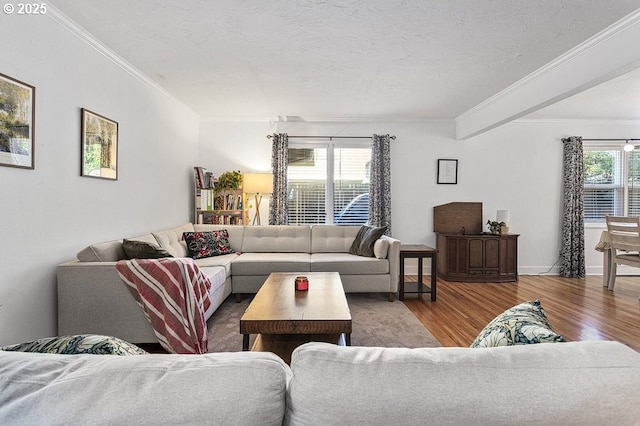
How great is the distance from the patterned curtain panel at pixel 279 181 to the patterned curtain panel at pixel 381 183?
1390mm

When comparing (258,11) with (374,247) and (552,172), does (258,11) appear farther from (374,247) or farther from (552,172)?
(552,172)

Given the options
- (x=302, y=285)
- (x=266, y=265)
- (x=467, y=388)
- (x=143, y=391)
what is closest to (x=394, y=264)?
(x=266, y=265)

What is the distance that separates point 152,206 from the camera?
411cm

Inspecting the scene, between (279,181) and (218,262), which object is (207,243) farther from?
(279,181)

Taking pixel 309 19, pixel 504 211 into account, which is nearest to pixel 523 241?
pixel 504 211

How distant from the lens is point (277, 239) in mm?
4898

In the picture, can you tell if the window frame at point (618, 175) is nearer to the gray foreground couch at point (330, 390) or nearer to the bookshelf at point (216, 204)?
the bookshelf at point (216, 204)

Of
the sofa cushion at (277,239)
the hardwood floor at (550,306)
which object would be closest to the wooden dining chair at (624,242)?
the hardwood floor at (550,306)

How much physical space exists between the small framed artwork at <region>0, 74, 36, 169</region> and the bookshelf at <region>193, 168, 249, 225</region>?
2.81 metres

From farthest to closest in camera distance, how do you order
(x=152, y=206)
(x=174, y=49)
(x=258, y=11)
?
(x=152, y=206) → (x=174, y=49) → (x=258, y=11)

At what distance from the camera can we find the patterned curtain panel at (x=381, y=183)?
218 inches

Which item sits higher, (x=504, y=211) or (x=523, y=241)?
(x=504, y=211)

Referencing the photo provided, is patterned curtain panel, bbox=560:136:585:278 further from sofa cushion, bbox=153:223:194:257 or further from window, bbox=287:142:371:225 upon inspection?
sofa cushion, bbox=153:223:194:257

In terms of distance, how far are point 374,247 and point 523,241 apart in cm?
300
